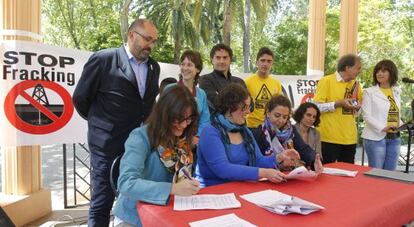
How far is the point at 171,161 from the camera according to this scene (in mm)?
1917

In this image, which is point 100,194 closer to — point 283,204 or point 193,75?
point 193,75

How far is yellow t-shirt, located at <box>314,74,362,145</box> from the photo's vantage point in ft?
12.0

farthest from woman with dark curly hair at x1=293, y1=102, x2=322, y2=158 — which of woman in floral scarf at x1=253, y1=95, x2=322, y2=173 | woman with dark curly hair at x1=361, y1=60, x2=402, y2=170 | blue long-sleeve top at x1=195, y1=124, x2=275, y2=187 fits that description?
blue long-sleeve top at x1=195, y1=124, x2=275, y2=187

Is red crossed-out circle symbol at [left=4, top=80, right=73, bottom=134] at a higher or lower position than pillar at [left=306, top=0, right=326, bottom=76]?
lower

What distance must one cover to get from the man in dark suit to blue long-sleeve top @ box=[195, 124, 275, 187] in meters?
0.67

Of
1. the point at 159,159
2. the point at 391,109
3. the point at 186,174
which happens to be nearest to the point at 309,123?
the point at 391,109

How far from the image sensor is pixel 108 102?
2.65m

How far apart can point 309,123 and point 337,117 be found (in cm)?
46

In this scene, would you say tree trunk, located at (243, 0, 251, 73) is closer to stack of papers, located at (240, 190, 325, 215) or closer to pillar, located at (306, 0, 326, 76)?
pillar, located at (306, 0, 326, 76)

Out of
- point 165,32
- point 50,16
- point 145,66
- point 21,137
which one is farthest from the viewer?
point 165,32

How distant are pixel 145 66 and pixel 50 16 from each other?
55.5 feet

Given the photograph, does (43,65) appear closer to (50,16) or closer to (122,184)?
(122,184)

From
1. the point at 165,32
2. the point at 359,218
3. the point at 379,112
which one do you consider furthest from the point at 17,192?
the point at 165,32

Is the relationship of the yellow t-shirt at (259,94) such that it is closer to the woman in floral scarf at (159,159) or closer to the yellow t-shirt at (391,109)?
the yellow t-shirt at (391,109)
